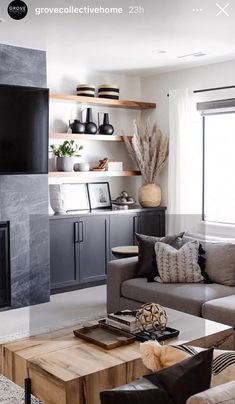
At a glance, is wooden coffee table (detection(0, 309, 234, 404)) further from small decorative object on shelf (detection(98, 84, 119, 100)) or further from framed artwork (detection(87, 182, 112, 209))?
small decorative object on shelf (detection(98, 84, 119, 100))

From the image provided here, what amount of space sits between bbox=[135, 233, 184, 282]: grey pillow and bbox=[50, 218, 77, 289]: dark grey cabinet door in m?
1.25

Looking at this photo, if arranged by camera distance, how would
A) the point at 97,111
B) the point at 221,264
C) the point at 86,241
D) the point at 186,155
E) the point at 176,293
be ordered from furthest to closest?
the point at 97,111 → the point at 186,155 → the point at 86,241 → the point at 221,264 → the point at 176,293

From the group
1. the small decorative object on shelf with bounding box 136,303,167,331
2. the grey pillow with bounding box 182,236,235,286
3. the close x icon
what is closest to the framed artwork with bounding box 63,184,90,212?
the grey pillow with bounding box 182,236,235,286

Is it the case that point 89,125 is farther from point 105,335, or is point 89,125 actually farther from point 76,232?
point 105,335

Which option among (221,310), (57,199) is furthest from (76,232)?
(221,310)

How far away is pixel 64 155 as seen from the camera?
5988 mm

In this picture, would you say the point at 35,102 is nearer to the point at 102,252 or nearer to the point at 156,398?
the point at 102,252

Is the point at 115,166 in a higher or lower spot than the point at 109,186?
higher

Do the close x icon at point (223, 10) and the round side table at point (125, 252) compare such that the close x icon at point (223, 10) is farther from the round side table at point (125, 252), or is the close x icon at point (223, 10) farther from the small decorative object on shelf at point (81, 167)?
the small decorative object on shelf at point (81, 167)

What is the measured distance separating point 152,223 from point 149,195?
1.18 feet

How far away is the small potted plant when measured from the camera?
5918mm

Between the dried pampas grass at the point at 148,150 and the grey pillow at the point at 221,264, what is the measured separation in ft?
7.18

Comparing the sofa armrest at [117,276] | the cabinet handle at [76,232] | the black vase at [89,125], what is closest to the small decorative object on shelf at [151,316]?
the sofa armrest at [117,276]

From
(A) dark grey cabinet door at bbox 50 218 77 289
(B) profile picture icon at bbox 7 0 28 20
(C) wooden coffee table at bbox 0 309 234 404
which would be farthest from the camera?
(A) dark grey cabinet door at bbox 50 218 77 289
